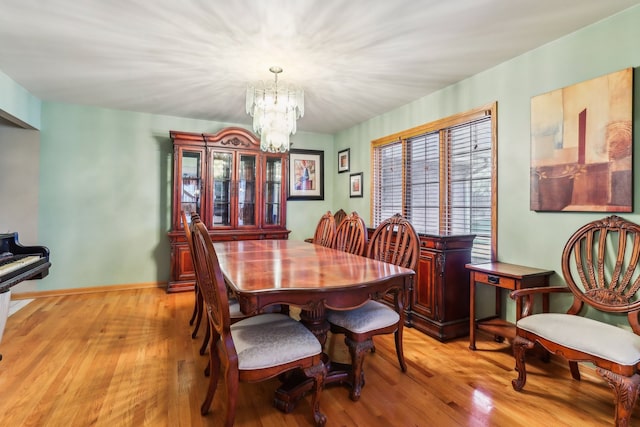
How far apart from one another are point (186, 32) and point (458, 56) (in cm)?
208

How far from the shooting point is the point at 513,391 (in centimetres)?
193

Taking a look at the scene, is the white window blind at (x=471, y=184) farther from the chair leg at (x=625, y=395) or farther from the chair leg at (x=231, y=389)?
the chair leg at (x=231, y=389)

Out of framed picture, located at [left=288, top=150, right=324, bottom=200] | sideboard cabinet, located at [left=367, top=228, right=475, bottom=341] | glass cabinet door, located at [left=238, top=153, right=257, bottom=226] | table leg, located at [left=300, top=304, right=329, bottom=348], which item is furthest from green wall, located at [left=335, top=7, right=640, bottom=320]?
glass cabinet door, located at [left=238, top=153, right=257, bottom=226]

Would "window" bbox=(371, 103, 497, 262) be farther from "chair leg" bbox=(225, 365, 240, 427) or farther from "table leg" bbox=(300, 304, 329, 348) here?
"chair leg" bbox=(225, 365, 240, 427)

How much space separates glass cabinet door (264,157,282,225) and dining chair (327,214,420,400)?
2.42 metres

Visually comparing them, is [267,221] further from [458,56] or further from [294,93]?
[458,56]

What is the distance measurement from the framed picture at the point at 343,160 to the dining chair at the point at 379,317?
2.70m

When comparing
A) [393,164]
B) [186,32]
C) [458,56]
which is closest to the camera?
[186,32]

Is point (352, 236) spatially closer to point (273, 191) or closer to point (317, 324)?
point (317, 324)

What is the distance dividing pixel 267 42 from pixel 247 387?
7.76 ft

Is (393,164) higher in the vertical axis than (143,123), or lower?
lower

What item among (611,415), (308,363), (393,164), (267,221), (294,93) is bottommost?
(611,415)

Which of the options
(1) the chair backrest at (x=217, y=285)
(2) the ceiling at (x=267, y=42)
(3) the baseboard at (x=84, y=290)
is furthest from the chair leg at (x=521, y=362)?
(3) the baseboard at (x=84, y=290)

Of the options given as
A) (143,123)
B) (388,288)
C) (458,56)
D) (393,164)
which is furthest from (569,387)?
(143,123)
